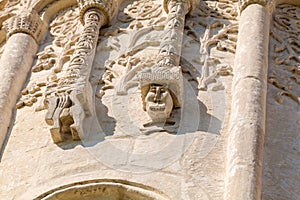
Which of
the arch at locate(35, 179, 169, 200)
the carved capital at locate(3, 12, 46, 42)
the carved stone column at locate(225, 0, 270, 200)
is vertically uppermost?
the carved capital at locate(3, 12, 46, 42)

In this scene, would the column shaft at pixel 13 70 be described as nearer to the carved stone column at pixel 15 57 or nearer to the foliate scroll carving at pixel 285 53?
the carved stone column at pixel 15 57

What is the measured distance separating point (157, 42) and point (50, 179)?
2204 millimetres

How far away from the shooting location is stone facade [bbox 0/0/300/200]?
9.15 meters

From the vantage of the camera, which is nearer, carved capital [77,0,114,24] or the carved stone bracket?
the carved stone bracket

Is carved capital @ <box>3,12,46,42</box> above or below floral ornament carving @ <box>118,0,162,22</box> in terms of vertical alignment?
below

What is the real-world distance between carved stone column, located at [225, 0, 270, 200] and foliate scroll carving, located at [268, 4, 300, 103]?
1.01 ft

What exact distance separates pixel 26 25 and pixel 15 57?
0.58 m

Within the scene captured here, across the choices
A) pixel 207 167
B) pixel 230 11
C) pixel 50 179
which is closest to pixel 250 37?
pixel 230 11

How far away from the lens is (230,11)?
11.3 meters

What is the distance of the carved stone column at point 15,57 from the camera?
1049cm

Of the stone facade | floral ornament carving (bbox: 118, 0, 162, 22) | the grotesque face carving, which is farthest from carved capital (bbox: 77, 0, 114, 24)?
the grotesque face carving

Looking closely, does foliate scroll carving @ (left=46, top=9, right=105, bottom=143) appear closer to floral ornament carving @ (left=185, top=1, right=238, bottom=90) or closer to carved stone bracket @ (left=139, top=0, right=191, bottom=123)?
carved stone bracket @ (left=139, top=0, right=191, bottom=123)

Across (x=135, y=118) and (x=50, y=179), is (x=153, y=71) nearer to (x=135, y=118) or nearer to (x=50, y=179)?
(x=135, y=118)

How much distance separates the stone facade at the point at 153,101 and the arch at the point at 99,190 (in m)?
0.01
